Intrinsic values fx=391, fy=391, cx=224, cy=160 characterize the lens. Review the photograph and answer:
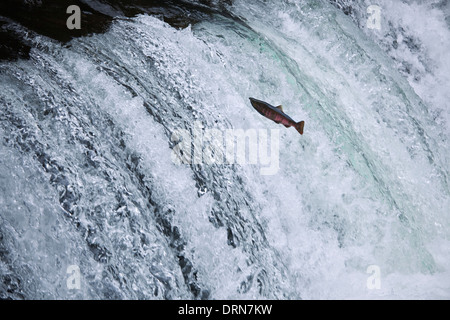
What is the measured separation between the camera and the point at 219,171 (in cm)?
225

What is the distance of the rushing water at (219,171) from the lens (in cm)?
191

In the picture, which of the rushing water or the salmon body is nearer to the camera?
the rushing water

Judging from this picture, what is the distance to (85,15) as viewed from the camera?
293 cm

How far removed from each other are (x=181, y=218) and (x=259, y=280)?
541 mm

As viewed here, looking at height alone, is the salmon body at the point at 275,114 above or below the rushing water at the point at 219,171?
above

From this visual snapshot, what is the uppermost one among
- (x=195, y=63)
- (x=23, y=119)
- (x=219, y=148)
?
(x=195, y=63)

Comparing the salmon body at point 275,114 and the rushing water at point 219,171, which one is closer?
the rushing water at point 219,171

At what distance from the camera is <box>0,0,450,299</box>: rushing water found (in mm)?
1912

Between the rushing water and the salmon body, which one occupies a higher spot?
the salmon body

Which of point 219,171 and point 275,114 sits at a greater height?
point 275,114

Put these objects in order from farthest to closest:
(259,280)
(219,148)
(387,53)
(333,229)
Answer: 1. (387,53)
2. (333,229)
3. (219,148)
4. (259,280)

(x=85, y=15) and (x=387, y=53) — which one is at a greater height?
(x=387, y=53)

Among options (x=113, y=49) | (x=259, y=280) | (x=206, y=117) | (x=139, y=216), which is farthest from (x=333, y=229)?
(x=113, y=49)

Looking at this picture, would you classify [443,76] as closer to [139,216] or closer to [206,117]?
[206,117]
